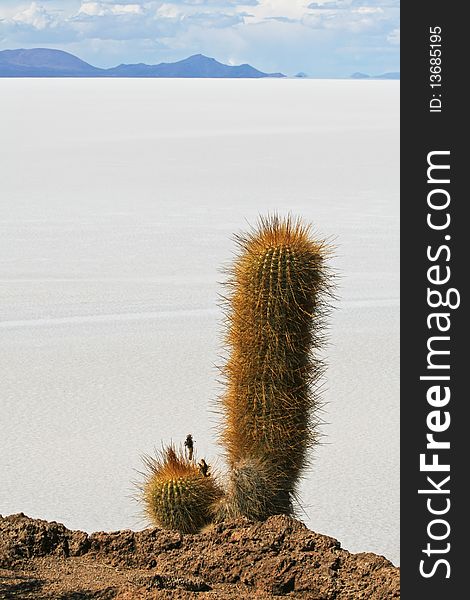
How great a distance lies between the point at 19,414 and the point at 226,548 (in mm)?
2901

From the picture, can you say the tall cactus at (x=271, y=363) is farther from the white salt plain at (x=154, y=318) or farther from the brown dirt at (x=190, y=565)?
the brown dirt at (x=190, y=565)

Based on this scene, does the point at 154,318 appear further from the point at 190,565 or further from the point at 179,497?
the point at 190,565

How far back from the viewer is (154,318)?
9.00 meters

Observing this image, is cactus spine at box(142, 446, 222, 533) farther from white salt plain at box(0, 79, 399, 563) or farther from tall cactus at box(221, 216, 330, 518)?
white salt plain at box(0, 79, 399, 563)

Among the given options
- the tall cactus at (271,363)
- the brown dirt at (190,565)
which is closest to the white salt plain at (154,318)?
the tall cactus at (271,363)

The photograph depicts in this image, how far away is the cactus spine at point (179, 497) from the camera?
13.7 feet

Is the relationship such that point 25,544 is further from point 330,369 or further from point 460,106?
point 330,369

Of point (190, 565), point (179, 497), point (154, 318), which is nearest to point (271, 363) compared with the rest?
point (179, 497)

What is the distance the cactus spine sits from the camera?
165 inches

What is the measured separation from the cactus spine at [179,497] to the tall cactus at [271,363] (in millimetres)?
92

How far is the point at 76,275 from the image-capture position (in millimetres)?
10953

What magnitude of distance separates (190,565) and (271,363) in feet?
3.12

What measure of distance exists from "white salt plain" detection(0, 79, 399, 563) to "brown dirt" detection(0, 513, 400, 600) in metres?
0.85

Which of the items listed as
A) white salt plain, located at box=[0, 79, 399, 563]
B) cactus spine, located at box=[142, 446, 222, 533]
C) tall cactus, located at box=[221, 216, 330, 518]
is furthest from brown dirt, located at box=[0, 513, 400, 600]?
white salt plain, located at box=[0, 79, 399, 563]
